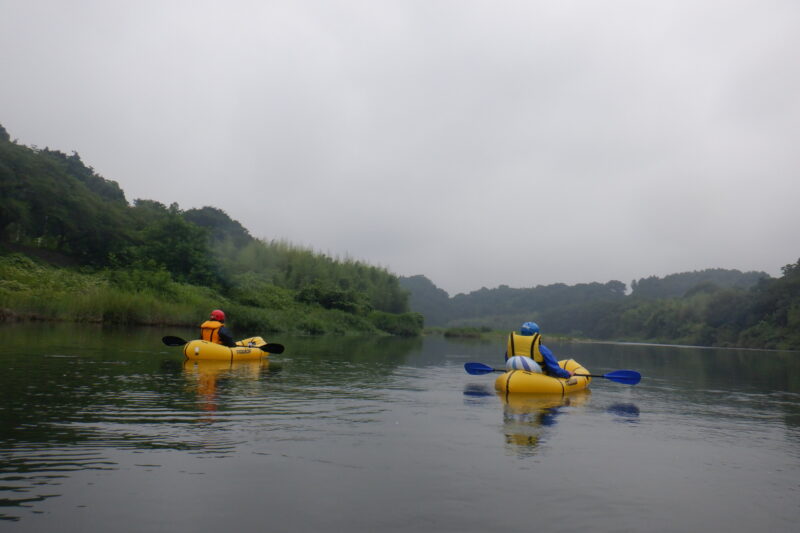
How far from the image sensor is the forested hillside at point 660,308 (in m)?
57.9

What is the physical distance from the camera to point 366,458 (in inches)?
200

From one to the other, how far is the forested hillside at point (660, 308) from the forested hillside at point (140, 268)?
3669cm

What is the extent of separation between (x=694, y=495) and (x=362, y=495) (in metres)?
2.60

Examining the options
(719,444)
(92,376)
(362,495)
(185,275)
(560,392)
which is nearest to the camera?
(362,495)

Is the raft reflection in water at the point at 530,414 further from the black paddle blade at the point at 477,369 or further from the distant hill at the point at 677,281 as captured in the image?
the distant hill at the point at 677,281

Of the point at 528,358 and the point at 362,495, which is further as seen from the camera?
the point at 528,358

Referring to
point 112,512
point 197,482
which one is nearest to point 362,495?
point 197,482

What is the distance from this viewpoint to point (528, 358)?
391 inches

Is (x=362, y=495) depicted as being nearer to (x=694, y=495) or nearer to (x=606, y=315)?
(x=694, y=495)

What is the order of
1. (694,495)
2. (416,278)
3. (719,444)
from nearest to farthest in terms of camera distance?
1. (694,495)
2. (719,444)
3. (416,278)

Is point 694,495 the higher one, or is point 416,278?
point 416,278

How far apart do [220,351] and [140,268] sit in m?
24.5

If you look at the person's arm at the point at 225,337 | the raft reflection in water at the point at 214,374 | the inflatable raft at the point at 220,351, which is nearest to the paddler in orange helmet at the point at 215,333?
→ the person's arm at the point at 225,337

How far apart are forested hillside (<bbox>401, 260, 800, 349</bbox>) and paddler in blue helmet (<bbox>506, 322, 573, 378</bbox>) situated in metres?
52.9
